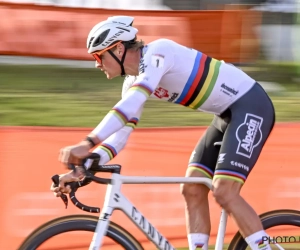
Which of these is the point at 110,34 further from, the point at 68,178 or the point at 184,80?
the point at 68,178

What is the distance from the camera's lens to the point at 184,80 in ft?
14.0

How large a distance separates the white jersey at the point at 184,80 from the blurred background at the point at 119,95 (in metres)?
1.41

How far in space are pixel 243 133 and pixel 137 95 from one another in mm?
709

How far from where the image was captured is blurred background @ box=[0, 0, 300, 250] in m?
5.72

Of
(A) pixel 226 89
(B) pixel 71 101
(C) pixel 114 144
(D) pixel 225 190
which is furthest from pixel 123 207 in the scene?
(B) pixel 71 101

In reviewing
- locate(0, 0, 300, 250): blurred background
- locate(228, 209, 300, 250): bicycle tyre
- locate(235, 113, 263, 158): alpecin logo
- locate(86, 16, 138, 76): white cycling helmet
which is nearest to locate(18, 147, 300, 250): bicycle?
locate(235, 113, 263, 158): alpecin logo

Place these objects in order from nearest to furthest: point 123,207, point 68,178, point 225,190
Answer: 1. point 68,178
2. point 123,207
3. point 225,190

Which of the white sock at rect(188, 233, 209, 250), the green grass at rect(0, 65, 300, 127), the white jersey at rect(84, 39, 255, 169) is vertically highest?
the green grass at rect(0, 65, 300, 127)

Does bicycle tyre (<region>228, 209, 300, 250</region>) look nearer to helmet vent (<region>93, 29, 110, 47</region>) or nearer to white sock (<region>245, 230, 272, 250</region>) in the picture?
white sock (<region>245, 230, 272, 250</region>)

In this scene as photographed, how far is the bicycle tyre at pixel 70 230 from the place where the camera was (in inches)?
157

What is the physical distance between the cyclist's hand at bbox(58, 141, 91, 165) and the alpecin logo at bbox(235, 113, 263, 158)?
0.94m

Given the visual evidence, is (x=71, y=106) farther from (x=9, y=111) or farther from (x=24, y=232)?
(x=24, y=232)

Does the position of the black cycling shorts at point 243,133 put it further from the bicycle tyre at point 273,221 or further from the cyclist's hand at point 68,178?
the cyclist's hand at point 68,178

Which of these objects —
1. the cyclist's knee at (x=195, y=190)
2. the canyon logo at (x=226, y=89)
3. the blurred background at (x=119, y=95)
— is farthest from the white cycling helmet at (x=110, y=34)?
the blurred background at (x=119, y=95)
